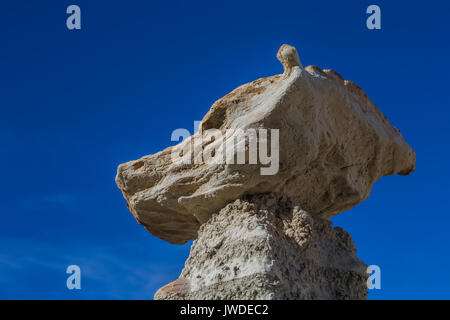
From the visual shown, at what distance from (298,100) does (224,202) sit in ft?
4.18

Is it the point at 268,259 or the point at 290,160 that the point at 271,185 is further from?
the point at 268,259

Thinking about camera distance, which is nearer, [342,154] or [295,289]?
[295,289]

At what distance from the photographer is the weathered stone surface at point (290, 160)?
5809 mm

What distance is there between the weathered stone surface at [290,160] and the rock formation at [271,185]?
1cm

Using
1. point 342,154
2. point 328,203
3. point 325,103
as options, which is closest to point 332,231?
point 328,203

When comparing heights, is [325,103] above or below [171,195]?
above

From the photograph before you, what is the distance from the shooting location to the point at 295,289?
5.31 metres

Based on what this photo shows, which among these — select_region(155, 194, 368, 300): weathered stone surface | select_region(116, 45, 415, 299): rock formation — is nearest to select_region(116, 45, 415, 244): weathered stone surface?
select_region(116, 45, 415, 299): rock formation

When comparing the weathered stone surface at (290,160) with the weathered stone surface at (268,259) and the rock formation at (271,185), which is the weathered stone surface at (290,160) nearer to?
the rock formation at (271,185)

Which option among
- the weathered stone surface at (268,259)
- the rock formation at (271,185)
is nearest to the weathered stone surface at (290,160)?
the rock formation at (271,185)

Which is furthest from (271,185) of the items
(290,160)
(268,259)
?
(268,259)
